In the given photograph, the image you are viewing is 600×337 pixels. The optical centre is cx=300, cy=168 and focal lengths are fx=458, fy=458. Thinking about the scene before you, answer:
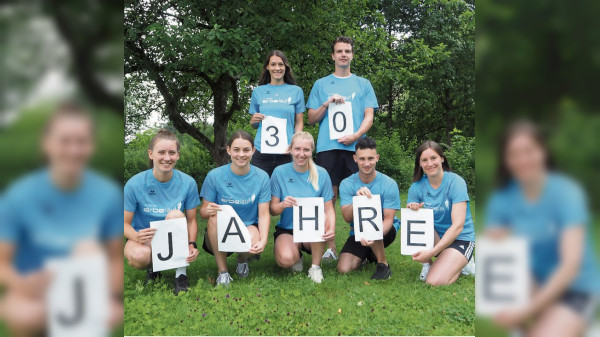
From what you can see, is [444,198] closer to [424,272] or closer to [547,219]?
[424,272]

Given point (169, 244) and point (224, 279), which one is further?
point (224, 279)

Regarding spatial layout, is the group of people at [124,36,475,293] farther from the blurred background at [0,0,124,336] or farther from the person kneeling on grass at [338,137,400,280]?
the blurred background at [0,0,124,336]

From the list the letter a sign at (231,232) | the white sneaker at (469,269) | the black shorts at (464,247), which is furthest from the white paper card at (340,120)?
the white sneaker at (469,269)

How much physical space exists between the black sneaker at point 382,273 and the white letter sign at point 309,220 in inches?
27.0

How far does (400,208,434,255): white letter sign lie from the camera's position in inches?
173

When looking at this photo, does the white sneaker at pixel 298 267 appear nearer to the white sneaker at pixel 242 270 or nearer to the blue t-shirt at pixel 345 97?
the white sneaker at pixel 242 270

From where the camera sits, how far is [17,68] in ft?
1.94

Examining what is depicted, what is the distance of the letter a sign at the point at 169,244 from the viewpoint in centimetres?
407

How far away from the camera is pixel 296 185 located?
191 inches

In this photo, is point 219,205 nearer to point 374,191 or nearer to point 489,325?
point 374,191

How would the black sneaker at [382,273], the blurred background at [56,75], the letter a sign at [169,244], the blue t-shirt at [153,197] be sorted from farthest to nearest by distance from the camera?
1. the black sneaker at [382,273]
2. the blue t-shirt at [153,197]
3. the letter a sign at [169,244]
4. the blurred background at [56,75]

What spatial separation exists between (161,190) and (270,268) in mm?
1508

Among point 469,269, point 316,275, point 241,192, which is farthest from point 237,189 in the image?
point 469,269

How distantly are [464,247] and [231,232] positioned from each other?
229cm
